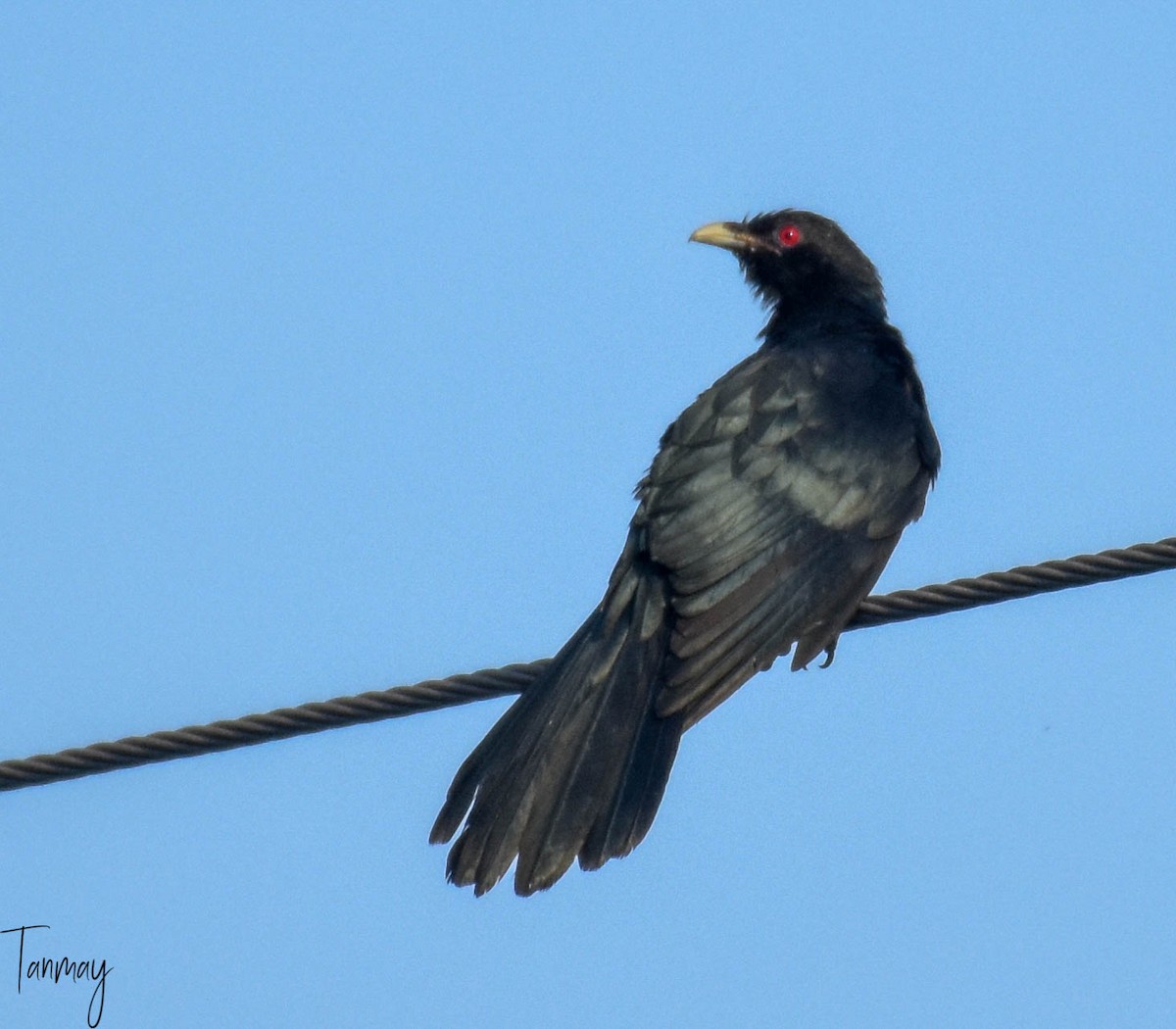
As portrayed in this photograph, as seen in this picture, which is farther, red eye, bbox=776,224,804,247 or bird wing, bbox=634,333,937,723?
red eye, bbox=776,224,804,247

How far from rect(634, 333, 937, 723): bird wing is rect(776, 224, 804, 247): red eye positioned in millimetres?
1446

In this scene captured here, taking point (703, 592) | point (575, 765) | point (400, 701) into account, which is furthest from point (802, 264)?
point (400, 701)

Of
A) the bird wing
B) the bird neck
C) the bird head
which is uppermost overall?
the bird head

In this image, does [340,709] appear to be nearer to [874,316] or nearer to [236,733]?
[236,733]

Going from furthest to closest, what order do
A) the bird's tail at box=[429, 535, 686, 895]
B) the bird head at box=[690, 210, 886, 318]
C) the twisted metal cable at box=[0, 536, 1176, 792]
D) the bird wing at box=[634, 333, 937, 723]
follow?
the bird head at box=[690, 210, 886, 318] < the bird wing at box=[634, 333, 937, 723] < the bird's tail at box=[429, 535, 686, 895] < the twisted metal cable at box=[0, 536, 1176, 792]

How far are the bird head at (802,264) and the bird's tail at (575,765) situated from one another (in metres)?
3.02

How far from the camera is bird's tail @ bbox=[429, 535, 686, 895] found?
20.0 ft

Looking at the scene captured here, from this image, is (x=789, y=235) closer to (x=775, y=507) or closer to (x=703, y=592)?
(x=775, y=507)

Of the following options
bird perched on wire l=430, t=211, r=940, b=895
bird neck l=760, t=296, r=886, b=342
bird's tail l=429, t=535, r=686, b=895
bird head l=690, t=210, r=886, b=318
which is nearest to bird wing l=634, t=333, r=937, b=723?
bird perched on wire l=430, t=211, r=940, b=895

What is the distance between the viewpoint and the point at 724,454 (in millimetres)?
7289

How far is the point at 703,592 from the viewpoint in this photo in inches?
263

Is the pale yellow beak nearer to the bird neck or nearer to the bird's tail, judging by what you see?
the bird neck

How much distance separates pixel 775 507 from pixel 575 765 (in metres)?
1.43

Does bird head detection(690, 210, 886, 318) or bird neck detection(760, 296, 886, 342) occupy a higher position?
bird head detection(690, 210, 886, 318)
